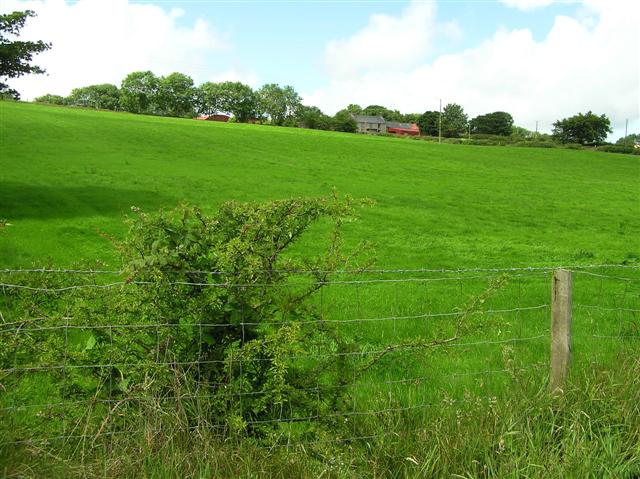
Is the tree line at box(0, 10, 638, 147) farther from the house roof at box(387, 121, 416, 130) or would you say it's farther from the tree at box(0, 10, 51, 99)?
the tree at box(0, 10, 51, 99)

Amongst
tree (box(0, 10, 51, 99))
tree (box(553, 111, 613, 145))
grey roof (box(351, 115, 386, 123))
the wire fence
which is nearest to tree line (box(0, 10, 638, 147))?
tree (box(553, 111, 613, 145))

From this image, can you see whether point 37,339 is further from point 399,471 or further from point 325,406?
point 399,471

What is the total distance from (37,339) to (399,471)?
274cm

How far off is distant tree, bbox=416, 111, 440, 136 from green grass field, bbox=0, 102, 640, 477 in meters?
89.6

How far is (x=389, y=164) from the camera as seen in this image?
4419 centimetres

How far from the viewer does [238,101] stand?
14812cm

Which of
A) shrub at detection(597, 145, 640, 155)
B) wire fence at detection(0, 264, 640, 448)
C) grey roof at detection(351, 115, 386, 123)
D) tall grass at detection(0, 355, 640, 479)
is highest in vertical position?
grey roof at detection(351, 115, 386, 123)

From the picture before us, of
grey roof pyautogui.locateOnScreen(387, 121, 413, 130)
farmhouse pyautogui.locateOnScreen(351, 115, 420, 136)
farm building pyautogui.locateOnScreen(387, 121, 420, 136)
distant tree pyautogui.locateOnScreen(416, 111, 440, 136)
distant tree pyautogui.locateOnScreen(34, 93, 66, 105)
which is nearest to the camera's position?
distant tree pyautogui.locateOnScreen(416, 111, 440, 136)

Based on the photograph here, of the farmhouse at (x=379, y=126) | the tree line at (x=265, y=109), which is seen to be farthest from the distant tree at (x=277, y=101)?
the farmhouse at (x=379, y=126)

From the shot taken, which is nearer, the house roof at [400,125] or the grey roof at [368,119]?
the grey roof at [368,119]

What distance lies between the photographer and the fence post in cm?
545

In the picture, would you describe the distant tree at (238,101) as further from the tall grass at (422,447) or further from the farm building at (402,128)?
the tall grass at (422,447)

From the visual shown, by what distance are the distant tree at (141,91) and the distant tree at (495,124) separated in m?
74.7

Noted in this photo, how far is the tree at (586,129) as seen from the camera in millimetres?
117750
